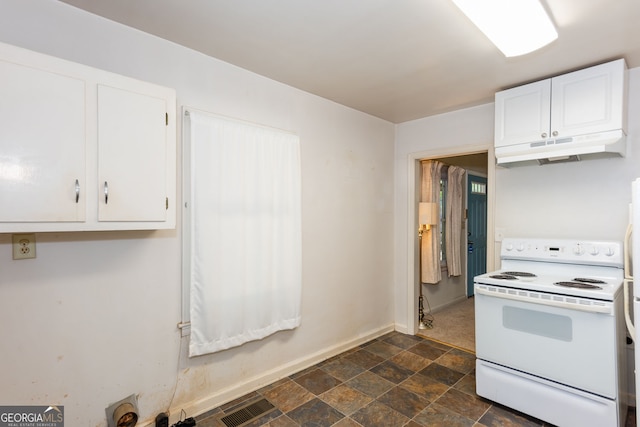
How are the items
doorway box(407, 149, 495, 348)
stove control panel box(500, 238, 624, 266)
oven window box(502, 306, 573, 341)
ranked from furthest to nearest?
doorway box(407, 149, 495, 348)
stove control panel box(500, 238, 624, 266)
oven window box(502, 306, 573, 341)

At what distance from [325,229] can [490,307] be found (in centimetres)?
147

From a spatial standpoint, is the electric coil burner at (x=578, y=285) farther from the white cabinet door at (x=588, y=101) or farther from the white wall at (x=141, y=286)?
the white wall at (x=141, y=286)

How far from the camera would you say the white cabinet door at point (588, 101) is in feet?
6.75

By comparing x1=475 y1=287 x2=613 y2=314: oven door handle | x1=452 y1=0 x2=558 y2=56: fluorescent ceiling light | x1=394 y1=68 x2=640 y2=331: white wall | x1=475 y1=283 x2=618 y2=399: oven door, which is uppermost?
x1=452 y1=0 x2=558 y2=56: fluorescent ceiling light

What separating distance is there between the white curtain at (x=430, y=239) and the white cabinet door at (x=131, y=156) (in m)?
3.39

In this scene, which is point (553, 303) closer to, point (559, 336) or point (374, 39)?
point (559, 336)

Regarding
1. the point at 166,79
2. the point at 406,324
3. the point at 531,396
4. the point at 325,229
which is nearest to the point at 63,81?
the point at 166,79

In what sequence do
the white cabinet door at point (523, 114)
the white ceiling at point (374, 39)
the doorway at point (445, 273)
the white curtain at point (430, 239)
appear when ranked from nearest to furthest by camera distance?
the white ceiling at point (374, 39) → the white cabinet door at point (523, 114) → the doorway at point (445, 273) → the white curtain at point (430, 239)

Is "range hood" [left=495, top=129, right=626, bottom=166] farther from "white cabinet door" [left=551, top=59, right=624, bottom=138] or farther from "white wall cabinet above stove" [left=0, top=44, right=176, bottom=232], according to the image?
"white wall cabinet above stove" [left=0, top=44, right=176, bottom=232]

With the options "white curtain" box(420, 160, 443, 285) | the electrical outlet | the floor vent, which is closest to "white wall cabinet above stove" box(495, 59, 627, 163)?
"white curtain" box(420, 160, 443, 285)

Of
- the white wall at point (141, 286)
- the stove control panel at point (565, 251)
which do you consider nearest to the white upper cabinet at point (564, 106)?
the stove control panel at point (565, 251)

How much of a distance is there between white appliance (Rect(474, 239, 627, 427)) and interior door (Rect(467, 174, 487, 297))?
109 inches

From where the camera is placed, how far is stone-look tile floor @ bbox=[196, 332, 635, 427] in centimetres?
208

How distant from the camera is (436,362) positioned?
115 inches
